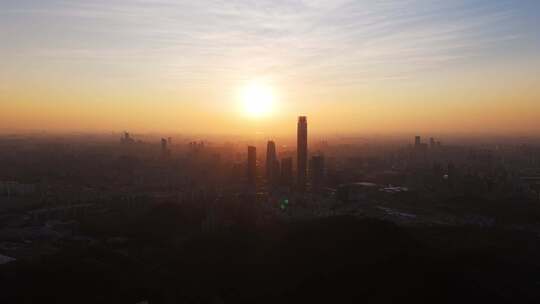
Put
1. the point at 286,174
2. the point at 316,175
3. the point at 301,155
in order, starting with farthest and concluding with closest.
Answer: the point at 301,155
the point at 286,174
the point at 316,175

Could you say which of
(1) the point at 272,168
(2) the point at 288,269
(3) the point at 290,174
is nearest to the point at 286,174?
(3) the point at 290,174

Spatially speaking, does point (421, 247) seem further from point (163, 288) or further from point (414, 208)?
point (414, 208)

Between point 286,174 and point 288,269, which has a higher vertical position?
point 286,174

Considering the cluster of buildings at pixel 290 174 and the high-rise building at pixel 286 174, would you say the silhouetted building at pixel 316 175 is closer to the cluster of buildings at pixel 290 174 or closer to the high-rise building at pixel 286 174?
the cluster of buildings at pixel 290 174

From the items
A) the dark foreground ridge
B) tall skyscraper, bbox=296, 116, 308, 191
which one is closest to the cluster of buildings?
tall skyscraper, bbox=296, 116, 308, 191

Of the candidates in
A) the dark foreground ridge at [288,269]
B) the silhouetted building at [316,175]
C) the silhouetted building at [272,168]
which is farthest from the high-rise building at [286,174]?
the dark foreground ridge at [288,269]

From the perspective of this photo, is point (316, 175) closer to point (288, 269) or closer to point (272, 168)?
point (272, 168)

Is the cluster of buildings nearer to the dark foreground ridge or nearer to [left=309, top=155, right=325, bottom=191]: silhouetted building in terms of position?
[left=309, top=155, right=325, bottom=191]: silhouetted building
